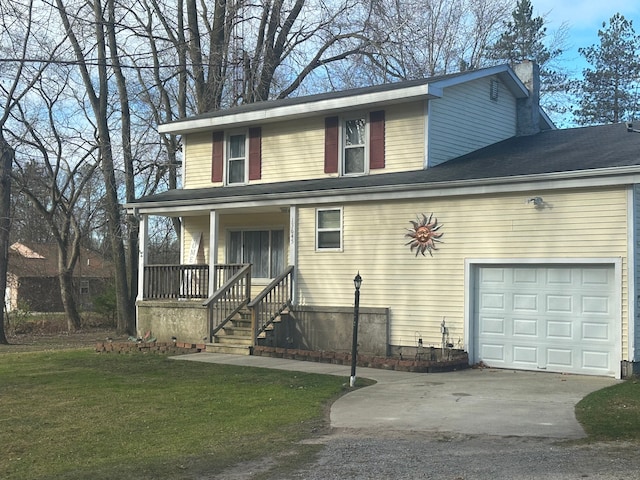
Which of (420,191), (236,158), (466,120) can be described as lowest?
(420,191)

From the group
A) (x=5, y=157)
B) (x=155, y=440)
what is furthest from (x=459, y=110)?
(x=5, y=157)

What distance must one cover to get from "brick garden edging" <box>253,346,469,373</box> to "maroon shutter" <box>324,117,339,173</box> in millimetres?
4775

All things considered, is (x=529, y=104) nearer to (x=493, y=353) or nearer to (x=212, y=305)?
(x=493, y=353)

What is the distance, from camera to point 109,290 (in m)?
31.7

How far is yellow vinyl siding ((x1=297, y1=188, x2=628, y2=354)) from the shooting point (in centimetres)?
1266

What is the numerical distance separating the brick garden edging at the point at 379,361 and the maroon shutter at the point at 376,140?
15.5 feet

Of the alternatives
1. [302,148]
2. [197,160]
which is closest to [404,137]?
[302,148]

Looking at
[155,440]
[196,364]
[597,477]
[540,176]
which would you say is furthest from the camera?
[196,364]

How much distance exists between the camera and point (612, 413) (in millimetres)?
8781

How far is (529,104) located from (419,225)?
268 inches

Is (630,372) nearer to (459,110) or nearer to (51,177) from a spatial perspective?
(459,110)

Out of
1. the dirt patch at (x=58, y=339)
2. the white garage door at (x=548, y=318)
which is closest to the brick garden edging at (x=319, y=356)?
the white garage door at (x=548, y=318)

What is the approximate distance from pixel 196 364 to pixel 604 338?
7448mm

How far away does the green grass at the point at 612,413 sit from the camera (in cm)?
764
